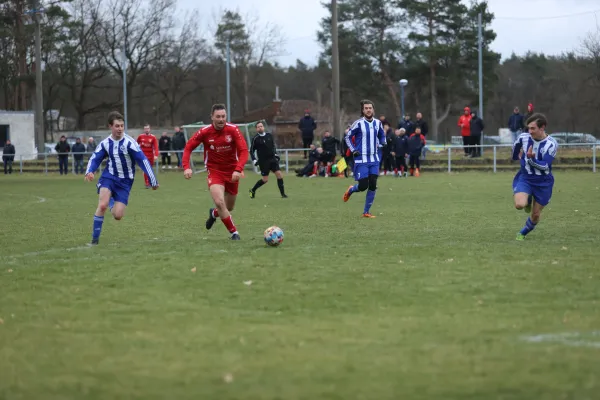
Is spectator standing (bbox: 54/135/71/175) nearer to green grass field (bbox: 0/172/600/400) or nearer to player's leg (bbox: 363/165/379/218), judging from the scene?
player's leg (bbox: 363/165/379/218)

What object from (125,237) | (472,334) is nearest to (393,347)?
(472,334)

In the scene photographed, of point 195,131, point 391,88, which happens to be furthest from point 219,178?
point 391,88

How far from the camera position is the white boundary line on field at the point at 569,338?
18.7 feet

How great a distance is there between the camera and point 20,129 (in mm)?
49688

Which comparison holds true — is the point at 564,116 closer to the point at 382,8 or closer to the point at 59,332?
the point at 382,8

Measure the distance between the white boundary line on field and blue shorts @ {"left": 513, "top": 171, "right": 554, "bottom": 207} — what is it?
5463 millimetres

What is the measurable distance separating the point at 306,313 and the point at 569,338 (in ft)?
6.41

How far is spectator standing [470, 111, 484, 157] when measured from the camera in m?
33.9

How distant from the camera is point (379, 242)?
11258mm

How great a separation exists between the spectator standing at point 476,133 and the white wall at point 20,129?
26.0m

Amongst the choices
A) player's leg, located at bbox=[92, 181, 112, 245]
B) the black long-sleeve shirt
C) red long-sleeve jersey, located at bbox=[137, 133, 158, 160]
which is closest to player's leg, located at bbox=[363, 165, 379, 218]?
player's leg, located at bbox=[92, 181, 112, 245]

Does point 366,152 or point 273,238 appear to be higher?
point 366,152

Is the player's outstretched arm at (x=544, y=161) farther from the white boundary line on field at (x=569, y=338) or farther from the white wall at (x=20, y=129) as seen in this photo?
the white wall at (x=20, y=129)

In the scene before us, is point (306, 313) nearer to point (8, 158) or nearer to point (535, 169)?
point (535, 169)
